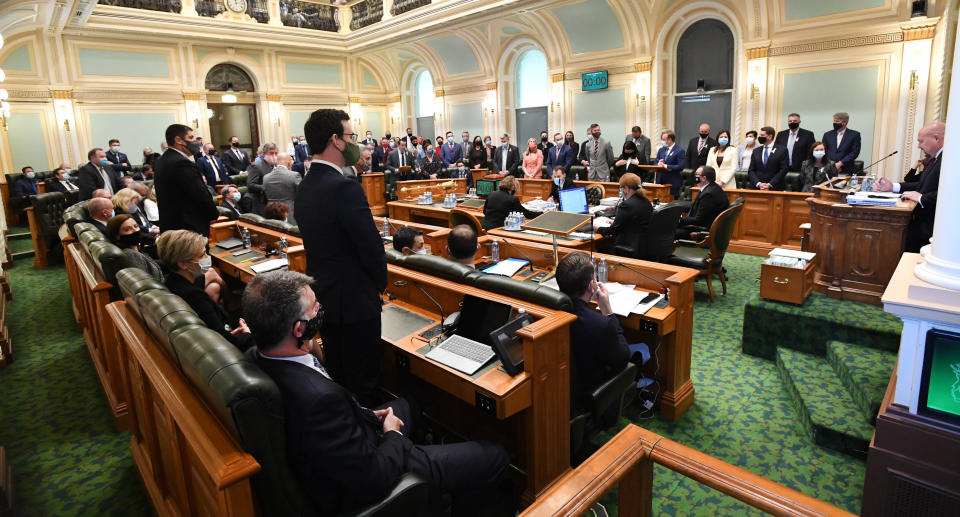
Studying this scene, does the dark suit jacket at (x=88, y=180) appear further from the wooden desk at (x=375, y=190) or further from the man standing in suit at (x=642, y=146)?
the man standing in suit at (x=642, y=146)

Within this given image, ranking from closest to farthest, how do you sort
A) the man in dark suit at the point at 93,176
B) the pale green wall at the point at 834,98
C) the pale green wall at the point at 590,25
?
1. the man in dark suit at the point at 93,176
2. the pale green wall at the point at 834,98
3. the pale green wall at the point at 590,25

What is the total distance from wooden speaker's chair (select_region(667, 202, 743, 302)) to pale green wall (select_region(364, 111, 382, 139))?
1453 centimetres

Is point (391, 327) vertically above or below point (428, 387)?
above

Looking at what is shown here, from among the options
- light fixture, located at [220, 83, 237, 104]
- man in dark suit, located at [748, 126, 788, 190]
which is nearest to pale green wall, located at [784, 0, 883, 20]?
man in dark suit, located at [748, 126, 788, 190]

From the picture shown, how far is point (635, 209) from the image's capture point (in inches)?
194

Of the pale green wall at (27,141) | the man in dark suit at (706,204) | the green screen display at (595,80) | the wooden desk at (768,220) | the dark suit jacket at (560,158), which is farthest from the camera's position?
the pale green wall at (27,141)

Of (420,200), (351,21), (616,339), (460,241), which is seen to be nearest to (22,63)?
(351,21)

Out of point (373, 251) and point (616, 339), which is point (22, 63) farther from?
point (616, 339)

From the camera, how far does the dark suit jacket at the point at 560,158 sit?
10.7 meters

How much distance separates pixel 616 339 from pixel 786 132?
666cm

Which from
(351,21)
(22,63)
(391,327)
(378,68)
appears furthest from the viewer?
(378,68)

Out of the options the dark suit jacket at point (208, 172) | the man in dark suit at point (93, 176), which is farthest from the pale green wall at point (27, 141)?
the man in dark suit at point (93, 176)

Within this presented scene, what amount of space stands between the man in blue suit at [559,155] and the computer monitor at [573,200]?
4.61m

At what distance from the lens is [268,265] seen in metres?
4.44
